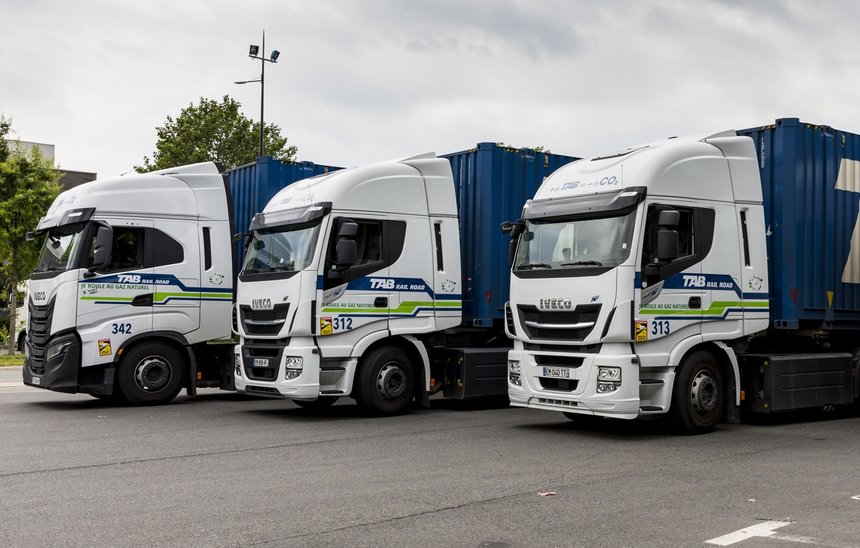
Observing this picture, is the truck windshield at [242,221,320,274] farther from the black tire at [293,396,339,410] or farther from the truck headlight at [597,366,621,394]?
the truck headlight at [597,366,621,394]

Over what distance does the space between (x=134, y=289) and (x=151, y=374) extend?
1.29 m

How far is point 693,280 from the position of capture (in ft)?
36.2

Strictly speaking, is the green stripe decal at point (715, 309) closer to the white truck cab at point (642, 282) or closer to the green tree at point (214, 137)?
the white truck cab at point (642, 282)

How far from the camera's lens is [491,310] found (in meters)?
13.9

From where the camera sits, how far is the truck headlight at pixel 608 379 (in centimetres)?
1046

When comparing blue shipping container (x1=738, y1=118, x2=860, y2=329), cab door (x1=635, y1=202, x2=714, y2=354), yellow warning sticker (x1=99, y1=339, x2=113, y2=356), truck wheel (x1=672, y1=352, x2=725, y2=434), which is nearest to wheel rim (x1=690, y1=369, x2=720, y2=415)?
truck wheel (x1=672, y1=352, x2=725, y2=434)

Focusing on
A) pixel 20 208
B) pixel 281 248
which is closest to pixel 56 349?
pixel 281 248

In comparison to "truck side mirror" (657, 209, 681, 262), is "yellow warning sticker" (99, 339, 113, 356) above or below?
below

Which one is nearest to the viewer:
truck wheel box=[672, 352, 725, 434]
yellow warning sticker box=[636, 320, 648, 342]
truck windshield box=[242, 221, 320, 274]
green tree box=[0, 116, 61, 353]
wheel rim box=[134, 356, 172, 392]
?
yellow warning sticker box=[636, 320, 648, 342]

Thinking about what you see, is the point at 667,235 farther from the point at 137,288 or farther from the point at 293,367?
the point at 137,288

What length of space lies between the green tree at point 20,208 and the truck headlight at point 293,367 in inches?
691

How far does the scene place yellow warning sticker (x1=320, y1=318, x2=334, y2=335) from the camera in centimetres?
1230

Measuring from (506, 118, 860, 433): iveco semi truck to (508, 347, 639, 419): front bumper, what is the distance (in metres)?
0.02

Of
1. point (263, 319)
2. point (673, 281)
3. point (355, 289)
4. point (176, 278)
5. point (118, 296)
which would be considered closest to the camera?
point (673, 281)
